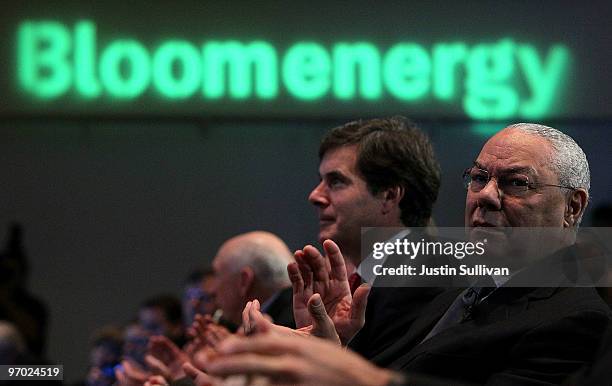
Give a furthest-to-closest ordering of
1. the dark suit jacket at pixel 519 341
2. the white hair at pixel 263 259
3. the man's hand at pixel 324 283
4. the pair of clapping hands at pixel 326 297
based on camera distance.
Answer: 1. the white hair at pixel 263 259
2. the man's hand at pixel 324 283
3. the pair of clapping hands at pixel 326 297
4. the dark suit jacket at pixel 519 341

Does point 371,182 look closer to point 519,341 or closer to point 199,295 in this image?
point 519,341

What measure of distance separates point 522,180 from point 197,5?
3998 millimetres

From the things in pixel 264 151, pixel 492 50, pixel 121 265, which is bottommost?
pixel 121 265

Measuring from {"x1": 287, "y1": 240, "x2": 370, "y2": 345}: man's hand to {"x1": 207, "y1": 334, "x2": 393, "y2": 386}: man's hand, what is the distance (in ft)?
3.65

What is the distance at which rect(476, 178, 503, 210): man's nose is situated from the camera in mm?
2482

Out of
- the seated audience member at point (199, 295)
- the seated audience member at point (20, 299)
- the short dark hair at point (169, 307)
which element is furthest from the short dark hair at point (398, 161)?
the seated audience member at point (20, 299)

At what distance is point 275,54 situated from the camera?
614 cm

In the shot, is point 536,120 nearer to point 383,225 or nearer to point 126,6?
point 126,6

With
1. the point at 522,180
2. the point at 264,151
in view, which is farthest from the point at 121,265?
the point at 522,180

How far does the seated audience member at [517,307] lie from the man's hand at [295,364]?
Result: 72cm

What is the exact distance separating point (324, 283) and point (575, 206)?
0.63 m

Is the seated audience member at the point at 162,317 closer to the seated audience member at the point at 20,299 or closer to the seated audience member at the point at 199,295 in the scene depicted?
the seated audience member at the point at 199,295

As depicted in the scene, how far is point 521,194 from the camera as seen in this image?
248cm

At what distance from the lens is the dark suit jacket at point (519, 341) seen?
7.09 feet
